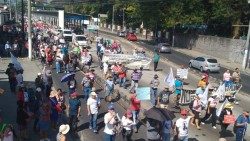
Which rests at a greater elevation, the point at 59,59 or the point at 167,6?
the point at 167,6

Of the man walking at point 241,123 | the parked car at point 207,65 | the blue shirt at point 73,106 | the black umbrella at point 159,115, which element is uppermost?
the black umbrella at point 159,115

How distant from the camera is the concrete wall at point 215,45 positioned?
169 ft

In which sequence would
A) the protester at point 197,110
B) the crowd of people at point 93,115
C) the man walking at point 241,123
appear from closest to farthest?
the crowd of people at point 93,115 → the man walking at point 241,123 → the protester at point 197,110

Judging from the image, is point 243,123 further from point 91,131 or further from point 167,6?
point 167,6

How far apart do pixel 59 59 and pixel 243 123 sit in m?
18.1

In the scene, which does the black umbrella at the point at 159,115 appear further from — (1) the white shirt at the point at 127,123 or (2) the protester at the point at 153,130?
(1) the white shirt at the point at 127,123

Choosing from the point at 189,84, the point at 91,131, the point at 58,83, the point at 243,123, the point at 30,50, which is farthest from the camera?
the point at 30,50

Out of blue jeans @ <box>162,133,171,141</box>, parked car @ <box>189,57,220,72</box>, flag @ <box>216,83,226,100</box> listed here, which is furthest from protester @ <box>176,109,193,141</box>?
parked car @ <box>189,57,220,72</box>

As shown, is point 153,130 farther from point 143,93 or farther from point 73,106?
point 73,106

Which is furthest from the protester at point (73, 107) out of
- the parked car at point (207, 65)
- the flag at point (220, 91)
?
the parked car at point (207, 65)

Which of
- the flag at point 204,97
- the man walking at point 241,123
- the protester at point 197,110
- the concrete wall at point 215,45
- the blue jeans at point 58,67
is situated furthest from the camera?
→ the concrete wall at point 215,45

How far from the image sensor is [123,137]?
53.6 ft

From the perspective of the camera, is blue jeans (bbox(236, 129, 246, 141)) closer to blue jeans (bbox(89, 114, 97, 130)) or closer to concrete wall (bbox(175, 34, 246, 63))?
blue jeans (bbox(89, 114, 97, 130))

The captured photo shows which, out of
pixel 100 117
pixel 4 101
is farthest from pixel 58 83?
pixel 100 117
